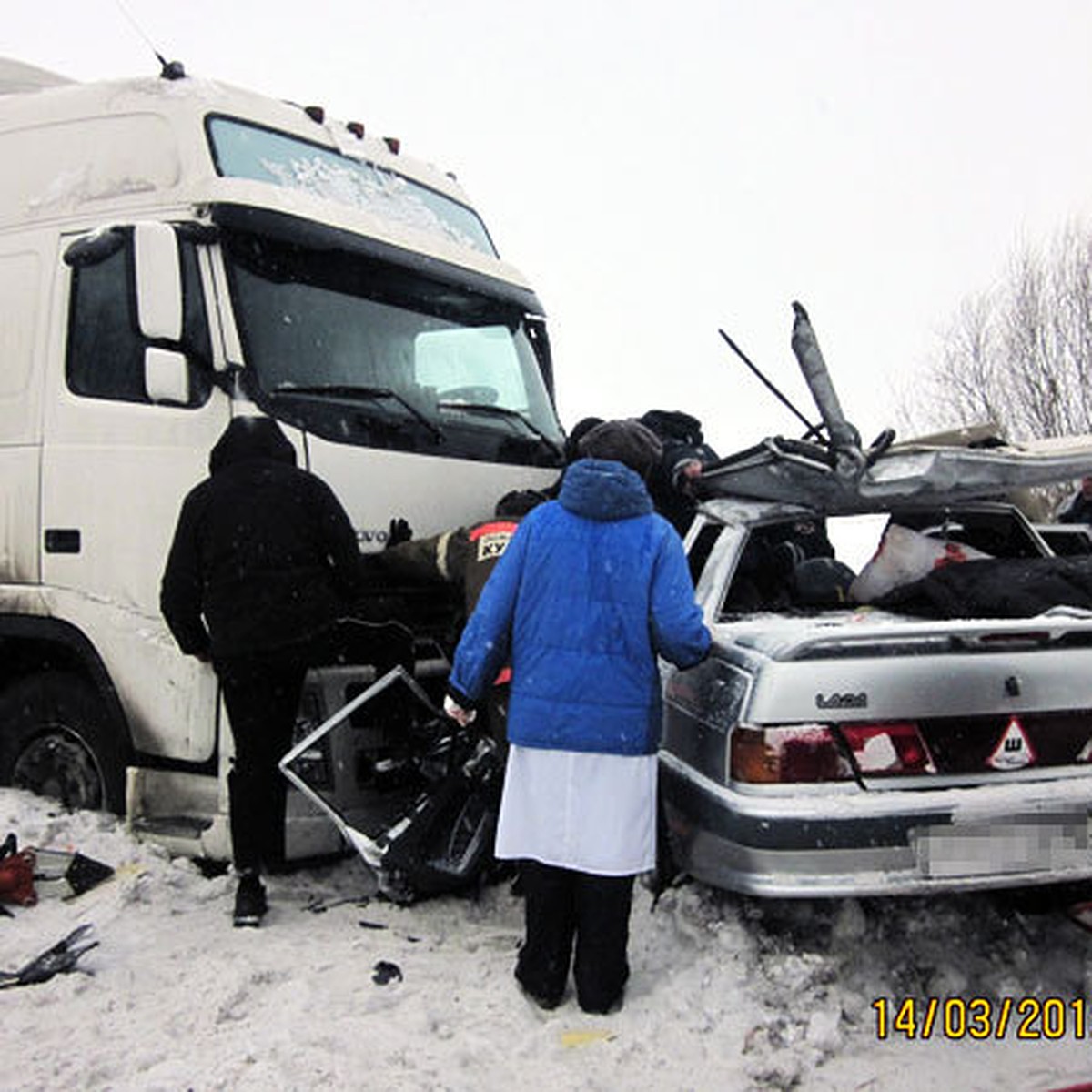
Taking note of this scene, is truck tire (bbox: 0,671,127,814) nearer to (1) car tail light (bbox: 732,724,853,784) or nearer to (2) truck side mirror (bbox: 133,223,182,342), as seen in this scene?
(2) truck side mirror (bbox: 133,223,182,342)

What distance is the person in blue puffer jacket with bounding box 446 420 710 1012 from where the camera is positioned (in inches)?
128

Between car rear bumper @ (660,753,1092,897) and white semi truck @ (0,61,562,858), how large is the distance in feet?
6.35

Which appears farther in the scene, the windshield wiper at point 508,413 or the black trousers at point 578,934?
the windshield wiper at point 508,413

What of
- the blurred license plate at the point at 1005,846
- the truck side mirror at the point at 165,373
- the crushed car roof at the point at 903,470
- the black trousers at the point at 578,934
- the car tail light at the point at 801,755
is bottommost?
the black trousers at the point at 578,934

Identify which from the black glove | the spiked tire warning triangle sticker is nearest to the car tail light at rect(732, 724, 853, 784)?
the spiked tire warning triangle sticker

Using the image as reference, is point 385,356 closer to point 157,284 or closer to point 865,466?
point 157,284

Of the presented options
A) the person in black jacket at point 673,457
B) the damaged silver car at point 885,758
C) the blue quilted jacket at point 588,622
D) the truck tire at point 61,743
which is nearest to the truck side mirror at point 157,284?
the truck tire at point 61,743

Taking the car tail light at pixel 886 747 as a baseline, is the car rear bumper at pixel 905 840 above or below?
below

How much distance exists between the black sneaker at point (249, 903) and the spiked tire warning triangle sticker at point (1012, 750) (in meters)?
2.52

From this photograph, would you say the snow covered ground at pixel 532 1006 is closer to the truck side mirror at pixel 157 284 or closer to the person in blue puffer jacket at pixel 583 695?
the person in blue puffer jacket at pixel 583 695

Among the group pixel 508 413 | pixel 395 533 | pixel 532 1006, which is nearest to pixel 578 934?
pixel 532 1006

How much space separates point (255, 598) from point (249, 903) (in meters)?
1.09

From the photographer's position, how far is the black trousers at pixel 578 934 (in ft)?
10.6

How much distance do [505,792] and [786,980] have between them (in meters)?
0.95
